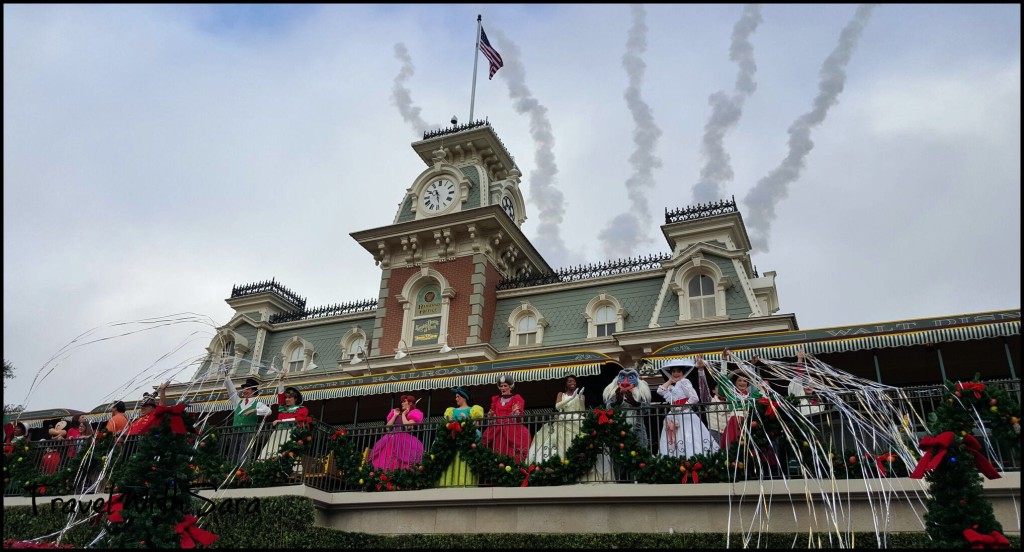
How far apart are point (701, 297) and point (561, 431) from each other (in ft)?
39.1

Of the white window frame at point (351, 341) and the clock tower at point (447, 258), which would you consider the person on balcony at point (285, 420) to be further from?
the white window frame at point (351, 341)

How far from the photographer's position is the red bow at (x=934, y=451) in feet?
29.7

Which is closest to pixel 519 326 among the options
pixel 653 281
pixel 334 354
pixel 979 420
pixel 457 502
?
pixel 653 281

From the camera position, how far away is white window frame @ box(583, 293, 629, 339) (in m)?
25.3

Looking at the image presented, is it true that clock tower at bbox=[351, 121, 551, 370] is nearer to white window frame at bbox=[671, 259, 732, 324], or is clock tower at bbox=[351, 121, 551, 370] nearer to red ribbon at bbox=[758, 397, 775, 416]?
white window frame at bbox=[671, 259, 732, 324]

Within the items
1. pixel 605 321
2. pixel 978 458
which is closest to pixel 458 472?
pixel 978 458

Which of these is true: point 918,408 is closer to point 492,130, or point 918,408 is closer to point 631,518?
point 631,518

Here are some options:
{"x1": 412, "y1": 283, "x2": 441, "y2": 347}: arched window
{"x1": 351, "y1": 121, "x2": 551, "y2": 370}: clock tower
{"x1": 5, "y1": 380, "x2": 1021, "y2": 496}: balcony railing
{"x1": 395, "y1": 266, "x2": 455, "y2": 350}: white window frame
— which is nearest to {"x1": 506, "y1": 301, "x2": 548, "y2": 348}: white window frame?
{"x1": 351, "y1": 121, "x2": 551, "y2": 370}: clock tower

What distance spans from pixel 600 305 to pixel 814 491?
15149 mm

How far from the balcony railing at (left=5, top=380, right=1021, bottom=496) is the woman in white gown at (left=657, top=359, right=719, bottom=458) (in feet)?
0.07

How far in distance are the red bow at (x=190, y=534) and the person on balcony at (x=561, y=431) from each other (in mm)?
5301

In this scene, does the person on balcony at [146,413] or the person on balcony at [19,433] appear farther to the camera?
the person on balcony at [19,433]

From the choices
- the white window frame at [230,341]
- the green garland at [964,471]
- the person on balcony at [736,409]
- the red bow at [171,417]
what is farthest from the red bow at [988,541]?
the white window frame at [230,341]

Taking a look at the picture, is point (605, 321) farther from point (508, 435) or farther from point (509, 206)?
point (508, 435)
